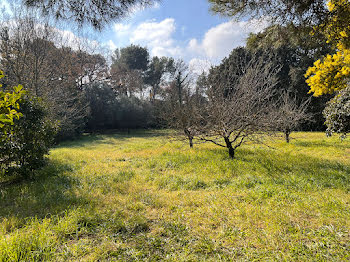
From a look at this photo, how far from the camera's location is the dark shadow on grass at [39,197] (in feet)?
9.30

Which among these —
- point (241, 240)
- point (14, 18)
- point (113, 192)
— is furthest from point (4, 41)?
point (241, 240)

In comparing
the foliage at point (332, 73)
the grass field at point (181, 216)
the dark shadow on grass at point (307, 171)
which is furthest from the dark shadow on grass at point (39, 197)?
the foliage at point (332, 73)

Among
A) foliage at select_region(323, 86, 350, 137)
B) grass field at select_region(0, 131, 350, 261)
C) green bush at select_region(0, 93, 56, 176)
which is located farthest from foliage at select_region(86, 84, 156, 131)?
grass field at select_region(0, 131, 350, 261)

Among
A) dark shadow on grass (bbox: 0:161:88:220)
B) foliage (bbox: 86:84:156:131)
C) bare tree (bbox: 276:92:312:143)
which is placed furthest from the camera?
foliage (bbox: 86:84:156:131)

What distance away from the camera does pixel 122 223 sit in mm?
2406

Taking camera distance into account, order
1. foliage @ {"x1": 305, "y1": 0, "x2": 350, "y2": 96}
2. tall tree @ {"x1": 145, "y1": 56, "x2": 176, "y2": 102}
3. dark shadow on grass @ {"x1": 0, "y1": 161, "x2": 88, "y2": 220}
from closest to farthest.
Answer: dark shadow on grass @ {"x1": 0, "y1": 161, "x2": 88, "y2": 220}, foliage @ {"x1": 305, "y1": 0, "x2": 350, "y2": 96}, tall tree @ {"x1": 145, "y1": 56, "x2": 176, "y2": 102}

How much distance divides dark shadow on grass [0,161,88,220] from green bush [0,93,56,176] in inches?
15.5

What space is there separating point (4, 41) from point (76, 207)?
10.2 m

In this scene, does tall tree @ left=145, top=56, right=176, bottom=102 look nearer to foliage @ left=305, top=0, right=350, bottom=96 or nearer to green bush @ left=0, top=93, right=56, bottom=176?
foliage @ left=305, top=0, right=350, bottom=96

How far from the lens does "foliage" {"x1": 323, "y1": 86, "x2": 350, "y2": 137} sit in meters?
5.38

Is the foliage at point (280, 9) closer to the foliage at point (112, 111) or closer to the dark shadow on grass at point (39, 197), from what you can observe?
the dark shadow on grass at point (39, 197)

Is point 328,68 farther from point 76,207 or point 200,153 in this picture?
point 76,207

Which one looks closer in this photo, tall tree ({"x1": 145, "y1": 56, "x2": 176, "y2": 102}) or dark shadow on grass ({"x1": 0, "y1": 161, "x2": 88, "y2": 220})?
dark shadow on grass ({"x1": 0, "y1": 161, "x2": 88, "y2": 220})

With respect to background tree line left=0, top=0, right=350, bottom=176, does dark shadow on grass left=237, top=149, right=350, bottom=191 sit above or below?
below
